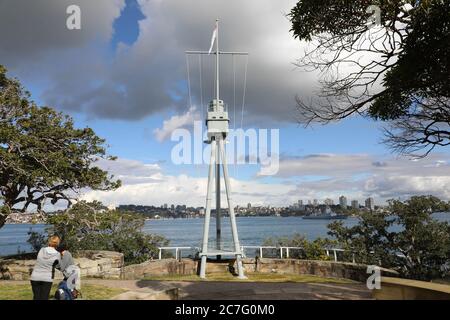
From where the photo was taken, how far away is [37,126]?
48.3 feet

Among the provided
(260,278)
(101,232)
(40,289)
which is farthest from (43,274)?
(260,278)

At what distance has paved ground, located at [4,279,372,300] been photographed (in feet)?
36.7

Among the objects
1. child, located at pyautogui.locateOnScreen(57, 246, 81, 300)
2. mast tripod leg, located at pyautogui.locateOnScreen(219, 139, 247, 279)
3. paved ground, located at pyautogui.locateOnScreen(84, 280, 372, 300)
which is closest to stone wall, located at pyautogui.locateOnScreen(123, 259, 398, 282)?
mast tripod leg, located at pyautogui.locateOnScreen(219, 139, 247, 279)

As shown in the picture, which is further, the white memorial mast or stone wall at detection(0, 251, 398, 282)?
the white memorial mast

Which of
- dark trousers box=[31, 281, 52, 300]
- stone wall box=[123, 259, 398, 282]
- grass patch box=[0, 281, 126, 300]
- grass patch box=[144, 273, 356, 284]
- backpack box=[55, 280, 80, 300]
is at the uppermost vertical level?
dark trousers box=[31, 281, 52, 300]

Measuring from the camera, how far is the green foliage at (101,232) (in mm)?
14570

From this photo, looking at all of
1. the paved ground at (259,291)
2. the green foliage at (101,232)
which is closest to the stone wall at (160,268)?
the green foliage at (101,232)

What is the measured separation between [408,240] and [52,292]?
18084mm

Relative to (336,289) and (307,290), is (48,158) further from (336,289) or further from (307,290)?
(336,289)

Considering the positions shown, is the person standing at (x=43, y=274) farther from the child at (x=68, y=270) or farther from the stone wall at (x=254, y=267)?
Answer: the stone wall at (x=254, y=267)

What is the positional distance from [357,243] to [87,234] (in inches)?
601

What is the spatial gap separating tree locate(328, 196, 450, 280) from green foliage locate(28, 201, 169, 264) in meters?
11.5

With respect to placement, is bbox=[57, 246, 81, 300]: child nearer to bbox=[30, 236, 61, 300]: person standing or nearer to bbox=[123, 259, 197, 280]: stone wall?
bbox=[30, 236, 61, 300]: person standing
